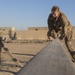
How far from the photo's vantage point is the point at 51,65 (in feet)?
5.24

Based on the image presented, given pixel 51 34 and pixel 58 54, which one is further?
pixel 51 34

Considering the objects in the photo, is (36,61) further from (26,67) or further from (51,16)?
(51,16)

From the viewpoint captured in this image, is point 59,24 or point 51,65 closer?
point 51,65

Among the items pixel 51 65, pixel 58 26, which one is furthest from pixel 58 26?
pixel 51 65

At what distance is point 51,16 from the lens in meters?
6.18

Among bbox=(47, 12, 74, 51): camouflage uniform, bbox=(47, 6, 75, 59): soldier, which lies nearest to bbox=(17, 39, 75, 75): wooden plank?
bbox=(47, 6, 75, 59): soldier

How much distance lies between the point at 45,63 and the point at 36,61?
7 cm

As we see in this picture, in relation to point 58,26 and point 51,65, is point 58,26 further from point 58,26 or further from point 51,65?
point 51,65

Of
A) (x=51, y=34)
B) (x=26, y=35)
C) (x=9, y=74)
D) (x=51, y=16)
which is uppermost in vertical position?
(x=51, y=16)

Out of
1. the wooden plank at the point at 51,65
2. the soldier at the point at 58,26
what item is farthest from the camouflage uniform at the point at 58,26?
the wooden plank at the point at 51,65

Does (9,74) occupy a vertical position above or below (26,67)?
below

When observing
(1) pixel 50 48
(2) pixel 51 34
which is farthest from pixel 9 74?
(1) pixel 50 48

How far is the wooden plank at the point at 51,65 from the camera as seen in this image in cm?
156

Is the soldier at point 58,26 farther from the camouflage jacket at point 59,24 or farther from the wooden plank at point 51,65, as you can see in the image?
the wooden plank at point 51,65
